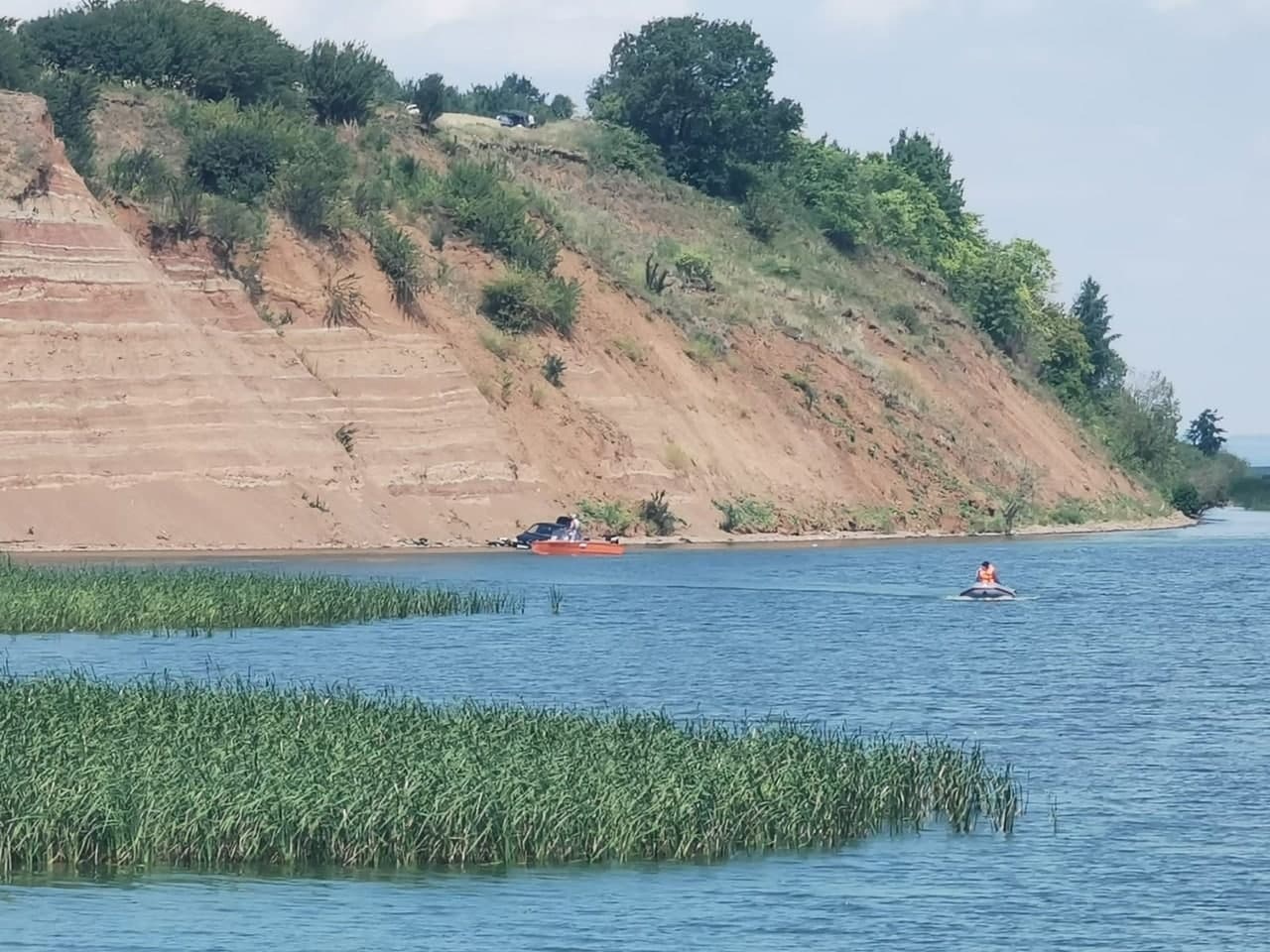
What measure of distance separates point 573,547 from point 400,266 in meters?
15.9

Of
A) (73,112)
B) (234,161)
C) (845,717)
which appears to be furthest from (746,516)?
(845,717)

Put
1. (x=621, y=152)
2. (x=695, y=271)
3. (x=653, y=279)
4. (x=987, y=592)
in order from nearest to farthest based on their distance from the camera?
(x=987, y=592) → (x=653, y=279) → (x=695, y=271) → (x=621, y=152)

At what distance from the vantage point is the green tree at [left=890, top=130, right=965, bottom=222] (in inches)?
5930

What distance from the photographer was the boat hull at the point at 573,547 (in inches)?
3275

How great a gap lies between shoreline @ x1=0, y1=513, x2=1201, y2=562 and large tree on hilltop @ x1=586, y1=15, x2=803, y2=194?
90.5 ft

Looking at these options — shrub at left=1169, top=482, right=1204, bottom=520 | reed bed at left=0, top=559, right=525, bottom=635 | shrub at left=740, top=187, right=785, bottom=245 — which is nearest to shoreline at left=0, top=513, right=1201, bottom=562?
shrub at left=1169, top=482, right=1204, bottom=520

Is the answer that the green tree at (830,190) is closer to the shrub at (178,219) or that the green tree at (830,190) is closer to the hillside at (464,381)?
the hillside at (464,381)

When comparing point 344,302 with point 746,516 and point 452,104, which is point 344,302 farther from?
point 452,104

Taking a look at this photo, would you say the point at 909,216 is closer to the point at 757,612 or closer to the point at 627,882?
the point at 757,612

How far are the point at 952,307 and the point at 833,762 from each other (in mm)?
100023

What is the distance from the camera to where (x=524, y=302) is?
318 ft

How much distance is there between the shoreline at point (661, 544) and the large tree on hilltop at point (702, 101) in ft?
90.5

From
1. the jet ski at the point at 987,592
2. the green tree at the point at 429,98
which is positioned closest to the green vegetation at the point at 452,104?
the green tree at the point at 429,98

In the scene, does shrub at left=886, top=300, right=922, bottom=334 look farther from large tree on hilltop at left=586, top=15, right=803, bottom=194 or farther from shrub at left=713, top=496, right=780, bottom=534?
shrub at left=713, top=496, right=780, bottom=534
